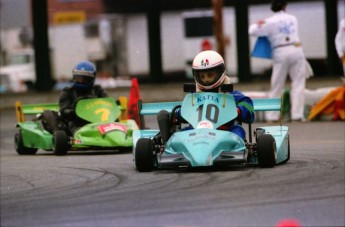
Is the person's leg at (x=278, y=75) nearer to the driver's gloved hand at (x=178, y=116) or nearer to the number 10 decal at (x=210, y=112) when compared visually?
the driver's gloved hand at (x=178, y=116)

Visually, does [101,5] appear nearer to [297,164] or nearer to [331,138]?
[331,138]

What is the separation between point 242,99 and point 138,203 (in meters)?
2.85

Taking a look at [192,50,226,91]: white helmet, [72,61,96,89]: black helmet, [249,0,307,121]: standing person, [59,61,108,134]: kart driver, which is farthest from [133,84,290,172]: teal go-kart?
[249,0,307,121]: standing person

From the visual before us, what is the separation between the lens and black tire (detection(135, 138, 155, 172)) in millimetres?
11250

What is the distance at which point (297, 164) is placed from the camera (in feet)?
38.8

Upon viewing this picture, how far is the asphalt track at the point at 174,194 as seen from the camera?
8500mm

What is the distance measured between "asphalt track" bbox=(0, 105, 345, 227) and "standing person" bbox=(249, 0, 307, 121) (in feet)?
20.8

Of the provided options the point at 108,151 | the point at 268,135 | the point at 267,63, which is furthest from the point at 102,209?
the point at 267,63

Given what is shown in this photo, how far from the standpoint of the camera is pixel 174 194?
31.8 feet

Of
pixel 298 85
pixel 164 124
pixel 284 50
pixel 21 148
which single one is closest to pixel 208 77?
pixel 164 124

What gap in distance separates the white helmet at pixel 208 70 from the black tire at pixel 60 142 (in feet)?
11.3

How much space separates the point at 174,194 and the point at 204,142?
1224 millimetres

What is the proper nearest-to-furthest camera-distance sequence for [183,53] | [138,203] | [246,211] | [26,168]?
[246,211] → [138,203] → [26,168] → [183,53]

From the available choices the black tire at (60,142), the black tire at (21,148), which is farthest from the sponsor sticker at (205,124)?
the black tire at (21,148)
